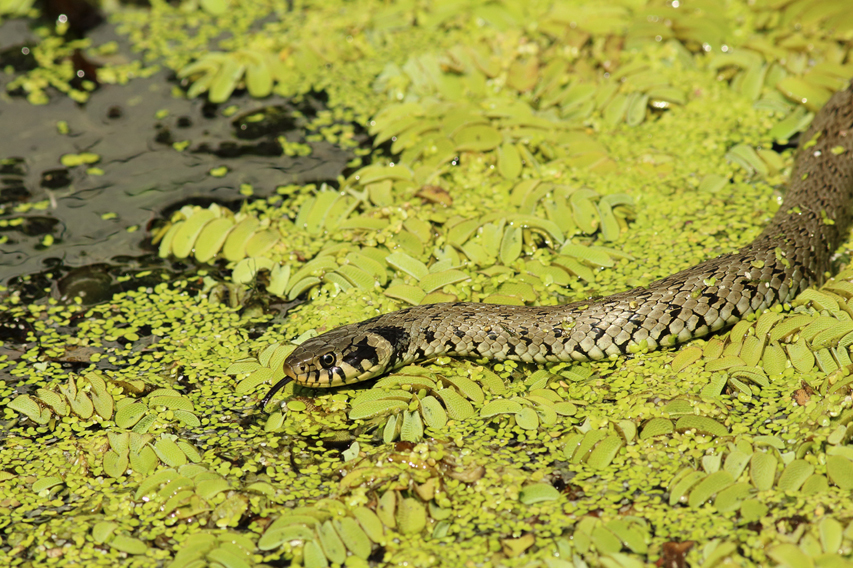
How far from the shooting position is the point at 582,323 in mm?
5430

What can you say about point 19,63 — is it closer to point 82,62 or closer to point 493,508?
point 82,62

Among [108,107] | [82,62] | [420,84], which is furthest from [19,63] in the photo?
[420,84]

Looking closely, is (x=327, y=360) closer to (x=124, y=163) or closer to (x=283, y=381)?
(x=283, y=381)

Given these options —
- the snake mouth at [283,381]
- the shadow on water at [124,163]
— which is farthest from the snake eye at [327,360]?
the shadow on water at [124,163]

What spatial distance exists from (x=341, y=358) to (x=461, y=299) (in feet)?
3.80

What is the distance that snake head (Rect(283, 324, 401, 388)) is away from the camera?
205 inches

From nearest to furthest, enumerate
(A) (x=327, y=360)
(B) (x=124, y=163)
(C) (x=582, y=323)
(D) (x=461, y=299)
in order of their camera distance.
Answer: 1. (A) (x=327, y=360)
2. (C) (x=582, y=323)
3. (D) (x=461, y=299)
4. (B) (x=124, y=163)

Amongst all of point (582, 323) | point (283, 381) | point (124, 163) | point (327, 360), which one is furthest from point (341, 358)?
point (124, 163)

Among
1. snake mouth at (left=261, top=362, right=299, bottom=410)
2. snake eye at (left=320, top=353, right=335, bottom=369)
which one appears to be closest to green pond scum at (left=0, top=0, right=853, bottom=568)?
snake mouth at (left=261, top=362, right=299, bottom=410)

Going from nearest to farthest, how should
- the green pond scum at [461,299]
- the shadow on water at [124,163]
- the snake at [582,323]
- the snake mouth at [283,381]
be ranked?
the green pond scum at [461,299] < the snake mouth at [283,381] < the snake at [582,323] < the shadow on water at [124,163]

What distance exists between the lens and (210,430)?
5.13 m

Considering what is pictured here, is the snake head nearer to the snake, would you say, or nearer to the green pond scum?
the snake

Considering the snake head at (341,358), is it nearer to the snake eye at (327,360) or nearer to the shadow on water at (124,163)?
the snake eye at (327,360)

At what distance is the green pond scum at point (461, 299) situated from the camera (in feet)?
14.2
